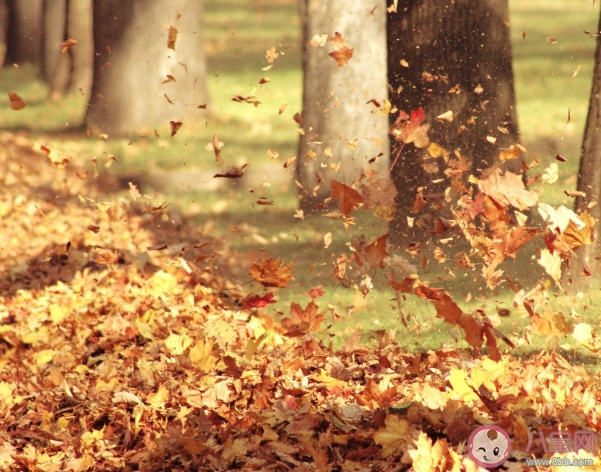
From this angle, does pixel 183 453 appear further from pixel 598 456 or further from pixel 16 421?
pixel 598 456

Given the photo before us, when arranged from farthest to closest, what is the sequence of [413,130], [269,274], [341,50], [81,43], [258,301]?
[81,43]
[341,50]
[413,130]
[258,301]
[269,274]

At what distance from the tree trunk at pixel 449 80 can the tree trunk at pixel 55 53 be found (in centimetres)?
725

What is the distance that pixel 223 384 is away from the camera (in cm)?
270

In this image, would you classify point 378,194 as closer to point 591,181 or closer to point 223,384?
point 591,181

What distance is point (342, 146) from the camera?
463cm

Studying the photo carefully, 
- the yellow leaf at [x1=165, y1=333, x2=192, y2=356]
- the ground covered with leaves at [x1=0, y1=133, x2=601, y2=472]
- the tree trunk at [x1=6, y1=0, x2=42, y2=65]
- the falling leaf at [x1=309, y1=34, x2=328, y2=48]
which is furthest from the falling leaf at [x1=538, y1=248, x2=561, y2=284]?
the tree trunk at [x1=6, y1=0, x2=42, y2=65]

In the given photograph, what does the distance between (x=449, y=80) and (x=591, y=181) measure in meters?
1.08

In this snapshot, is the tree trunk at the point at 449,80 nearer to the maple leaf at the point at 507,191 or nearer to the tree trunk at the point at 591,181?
the maple leaf at the point at 507,191

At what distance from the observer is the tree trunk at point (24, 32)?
33.3 ft

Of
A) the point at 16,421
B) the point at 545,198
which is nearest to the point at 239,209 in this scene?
the point at 545,198

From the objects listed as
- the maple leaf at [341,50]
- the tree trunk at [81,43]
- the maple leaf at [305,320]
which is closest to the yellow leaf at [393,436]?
the maple leaf at [305,320]

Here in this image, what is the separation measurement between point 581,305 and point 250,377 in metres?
1.99

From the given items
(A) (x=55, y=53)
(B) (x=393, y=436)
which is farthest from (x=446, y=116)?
(A) (x=55, y=53)

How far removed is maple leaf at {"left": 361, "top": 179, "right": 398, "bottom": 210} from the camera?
3.45 meters
